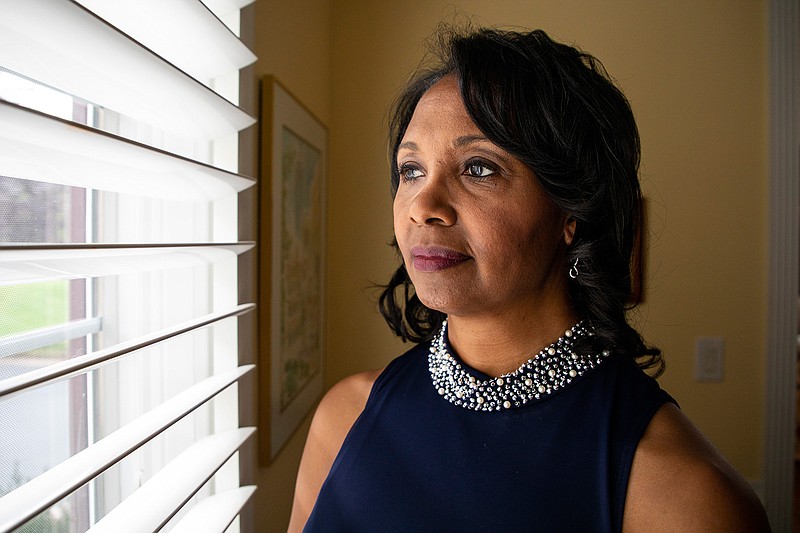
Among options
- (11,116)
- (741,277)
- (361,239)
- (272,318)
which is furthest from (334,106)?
(11,116)

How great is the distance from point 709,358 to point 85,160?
196 centimetres

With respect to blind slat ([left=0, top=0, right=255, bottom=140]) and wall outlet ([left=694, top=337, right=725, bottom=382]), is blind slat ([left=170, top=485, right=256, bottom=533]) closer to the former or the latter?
blind slat ([left=0, top=0, right=255, bottom=140])

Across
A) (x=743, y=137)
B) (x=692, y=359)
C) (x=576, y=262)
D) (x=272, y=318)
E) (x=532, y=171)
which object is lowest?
(x=692, y=359)

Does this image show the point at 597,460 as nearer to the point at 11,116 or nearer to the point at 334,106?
the point at 11,116

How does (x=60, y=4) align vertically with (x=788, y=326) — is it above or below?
above

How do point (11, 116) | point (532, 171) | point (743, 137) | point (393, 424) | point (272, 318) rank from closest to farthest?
point (11, 116), point (532, 171), point (393, 424), point (272, 318), point (743, 137)

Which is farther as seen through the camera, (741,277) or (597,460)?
(741,277)

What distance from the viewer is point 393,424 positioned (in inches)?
33.6

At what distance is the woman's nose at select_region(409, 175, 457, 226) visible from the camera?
0.72 m

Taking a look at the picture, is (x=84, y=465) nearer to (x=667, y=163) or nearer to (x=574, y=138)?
(x=574, y=138)

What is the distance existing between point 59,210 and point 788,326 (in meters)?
2.09

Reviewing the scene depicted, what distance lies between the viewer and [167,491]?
2.13ft

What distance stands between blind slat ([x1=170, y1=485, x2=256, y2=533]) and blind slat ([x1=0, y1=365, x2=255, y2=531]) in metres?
0.19

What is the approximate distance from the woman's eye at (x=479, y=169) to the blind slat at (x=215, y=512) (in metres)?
0.55
